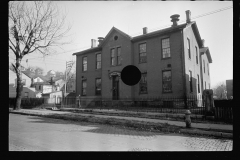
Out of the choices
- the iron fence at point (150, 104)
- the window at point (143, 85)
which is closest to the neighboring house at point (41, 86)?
the iron fence at point (150, 104)

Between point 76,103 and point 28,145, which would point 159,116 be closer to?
point 28,145

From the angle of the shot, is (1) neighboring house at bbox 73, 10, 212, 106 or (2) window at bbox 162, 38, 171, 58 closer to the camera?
(1) neighboring house at bbox 73, 10, 212, 106

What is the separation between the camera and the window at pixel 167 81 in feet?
47.8

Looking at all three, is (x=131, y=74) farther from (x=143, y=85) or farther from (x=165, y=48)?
(x=165, y=48)

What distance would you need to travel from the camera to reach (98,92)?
1948cm

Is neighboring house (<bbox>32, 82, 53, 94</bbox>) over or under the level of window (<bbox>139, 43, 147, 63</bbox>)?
under

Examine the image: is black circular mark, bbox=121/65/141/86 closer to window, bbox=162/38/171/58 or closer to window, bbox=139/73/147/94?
window, bbox=139/73/147/94

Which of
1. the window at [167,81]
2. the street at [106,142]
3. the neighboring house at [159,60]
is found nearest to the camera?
the street at [106,142]

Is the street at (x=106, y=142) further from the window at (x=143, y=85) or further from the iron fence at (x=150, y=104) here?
the window at (x=143, y=85)

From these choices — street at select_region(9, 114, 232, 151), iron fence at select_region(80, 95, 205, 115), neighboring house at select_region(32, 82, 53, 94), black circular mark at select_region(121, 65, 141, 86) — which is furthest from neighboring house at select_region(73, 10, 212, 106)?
neighboring house at select_region(32, 82, 53, 94)

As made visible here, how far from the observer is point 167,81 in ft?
48.4

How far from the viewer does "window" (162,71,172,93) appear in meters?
14.6

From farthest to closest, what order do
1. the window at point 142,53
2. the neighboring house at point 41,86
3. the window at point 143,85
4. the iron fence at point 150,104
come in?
1. the neighboring house at point 41,86
2. the window at point 142,53
3. the window at point 143,85
4. the iron fence at point 150,104
